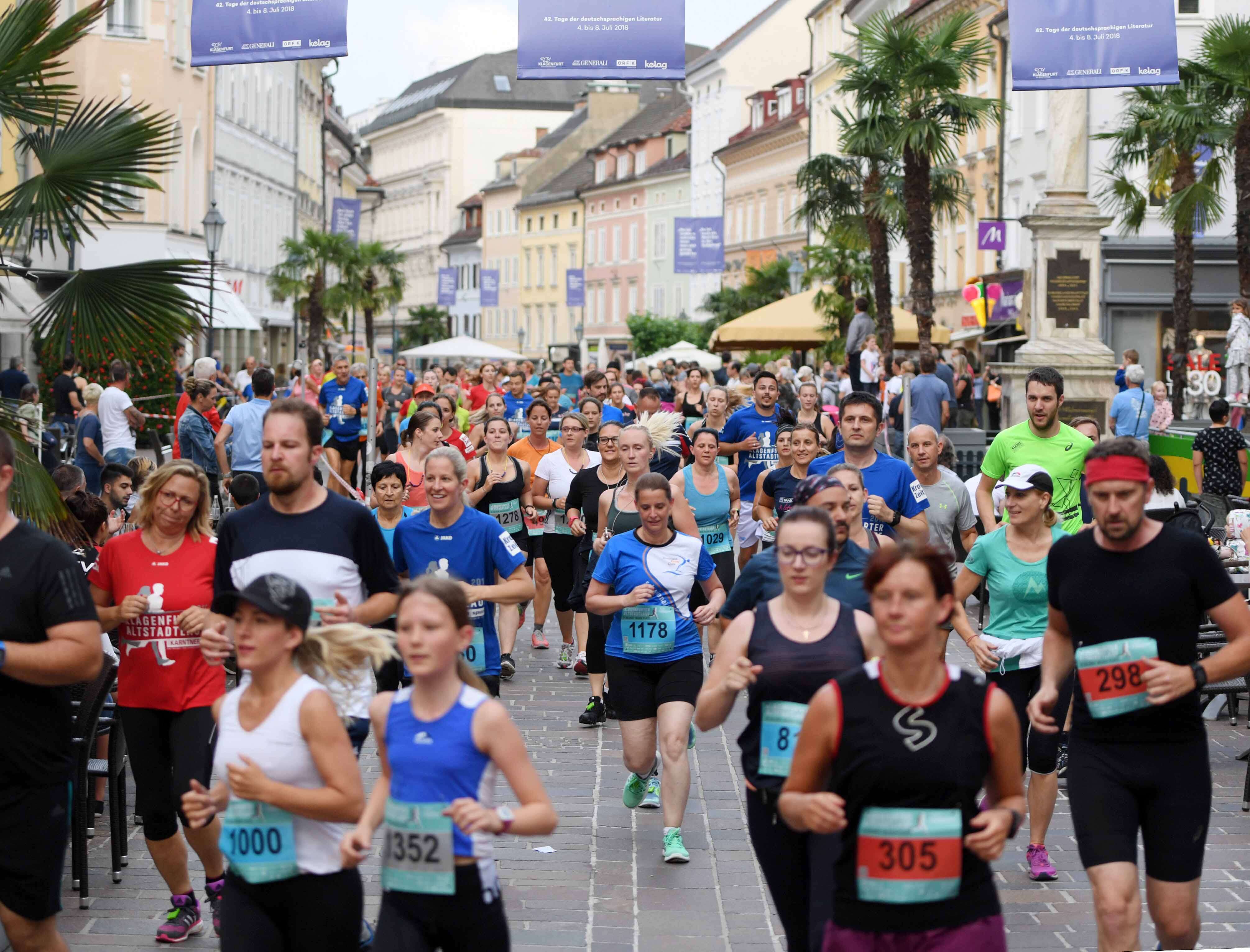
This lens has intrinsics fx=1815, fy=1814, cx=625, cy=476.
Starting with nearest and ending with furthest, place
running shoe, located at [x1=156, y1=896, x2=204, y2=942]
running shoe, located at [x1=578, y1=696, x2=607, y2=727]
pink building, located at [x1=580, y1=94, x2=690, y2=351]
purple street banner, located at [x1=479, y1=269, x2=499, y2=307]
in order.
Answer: running shoe, located at [x1=156, y1=896, x2=204, y2=942] → running shoe, located at [x1=578, y1=696, x2=607, y2=727] → purple street banner, located at [x1=479, y1=269, x2=499, y2=307] → pink building, located at [x1=580, y1=94, x2=690, y2=351]

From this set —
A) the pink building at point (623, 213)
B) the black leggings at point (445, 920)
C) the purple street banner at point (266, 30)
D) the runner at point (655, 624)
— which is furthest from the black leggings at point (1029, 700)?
the pink building at point (623, 213)

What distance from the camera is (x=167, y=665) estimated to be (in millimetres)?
6539

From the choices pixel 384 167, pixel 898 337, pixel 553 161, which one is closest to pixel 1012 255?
pixel 898 337

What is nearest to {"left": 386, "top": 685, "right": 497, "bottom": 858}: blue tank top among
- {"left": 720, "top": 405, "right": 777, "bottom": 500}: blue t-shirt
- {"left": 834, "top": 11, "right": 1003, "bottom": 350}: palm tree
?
{"left": 720, "top": 405, "right": 777, "bottom": 500}: blue t-shirt

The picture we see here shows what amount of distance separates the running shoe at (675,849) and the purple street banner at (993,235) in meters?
31.7

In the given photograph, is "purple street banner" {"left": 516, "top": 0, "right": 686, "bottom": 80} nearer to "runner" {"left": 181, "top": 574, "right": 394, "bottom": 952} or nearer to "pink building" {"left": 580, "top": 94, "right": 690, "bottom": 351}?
"runner" {"left": 181, "top": 574, "right": 394, "bottom": 952}

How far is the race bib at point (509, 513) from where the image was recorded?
12719 mm

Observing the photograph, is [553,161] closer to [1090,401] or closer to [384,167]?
[384,167]

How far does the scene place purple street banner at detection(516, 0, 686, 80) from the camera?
16922 millimetres

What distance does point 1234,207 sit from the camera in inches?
1681

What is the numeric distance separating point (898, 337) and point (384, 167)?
380 feet

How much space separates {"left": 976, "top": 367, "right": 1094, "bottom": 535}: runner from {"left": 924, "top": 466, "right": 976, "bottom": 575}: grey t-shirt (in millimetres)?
608

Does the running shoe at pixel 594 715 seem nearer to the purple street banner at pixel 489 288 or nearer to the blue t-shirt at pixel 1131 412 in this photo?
the blue t-shirt at pixel 1131 412

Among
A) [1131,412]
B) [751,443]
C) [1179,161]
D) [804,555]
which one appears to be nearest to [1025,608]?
[804,555]
